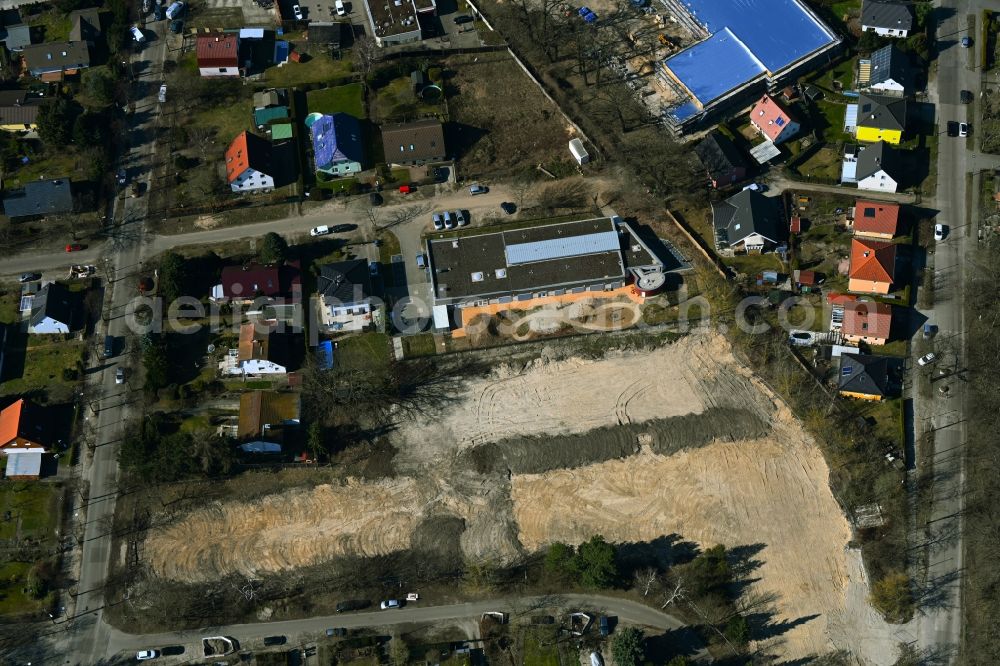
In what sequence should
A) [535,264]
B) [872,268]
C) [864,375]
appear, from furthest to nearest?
[535,264] → [872,268] → [864,375]

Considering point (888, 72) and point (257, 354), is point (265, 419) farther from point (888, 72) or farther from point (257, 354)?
point (888, 72)

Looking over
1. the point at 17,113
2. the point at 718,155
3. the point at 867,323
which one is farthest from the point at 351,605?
the point at 17,113

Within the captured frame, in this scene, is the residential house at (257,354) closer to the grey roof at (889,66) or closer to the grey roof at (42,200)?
the grey roof at (42,200)

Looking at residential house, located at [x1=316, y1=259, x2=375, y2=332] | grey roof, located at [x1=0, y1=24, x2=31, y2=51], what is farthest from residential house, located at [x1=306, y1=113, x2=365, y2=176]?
grey roof, located at [x1=0, y1=24, x2=31, y2=51]

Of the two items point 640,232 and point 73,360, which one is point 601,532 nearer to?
point 640,232

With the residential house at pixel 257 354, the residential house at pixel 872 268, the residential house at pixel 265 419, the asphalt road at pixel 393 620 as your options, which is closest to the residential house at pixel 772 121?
the residential house at pixel 872 268

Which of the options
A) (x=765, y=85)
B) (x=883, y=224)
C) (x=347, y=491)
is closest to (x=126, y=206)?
(x=347, y=491)
